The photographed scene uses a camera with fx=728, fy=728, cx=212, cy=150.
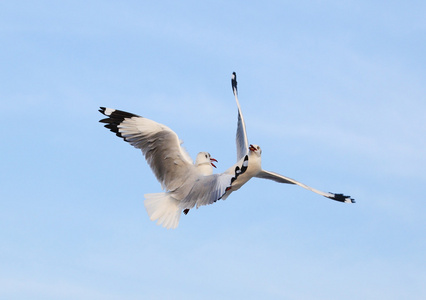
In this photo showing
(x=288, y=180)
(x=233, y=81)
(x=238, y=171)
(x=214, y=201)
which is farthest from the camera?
(x=233, y=81)

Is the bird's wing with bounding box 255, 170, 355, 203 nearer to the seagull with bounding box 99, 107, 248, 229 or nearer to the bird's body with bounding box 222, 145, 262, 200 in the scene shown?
the bird's body with bounding box 222, 145, 262, 200

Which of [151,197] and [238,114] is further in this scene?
[238,114]

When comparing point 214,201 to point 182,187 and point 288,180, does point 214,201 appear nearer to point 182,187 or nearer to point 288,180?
point 182,187

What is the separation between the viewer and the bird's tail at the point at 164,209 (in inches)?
589

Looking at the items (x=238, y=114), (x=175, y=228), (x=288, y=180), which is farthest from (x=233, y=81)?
(x=175, y=228)

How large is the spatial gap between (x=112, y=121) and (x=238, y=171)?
285cm

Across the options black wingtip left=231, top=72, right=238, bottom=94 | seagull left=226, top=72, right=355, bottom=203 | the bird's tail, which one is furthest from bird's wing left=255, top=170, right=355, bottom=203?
black wingtip left=231, top=72, right=238, bottom=94

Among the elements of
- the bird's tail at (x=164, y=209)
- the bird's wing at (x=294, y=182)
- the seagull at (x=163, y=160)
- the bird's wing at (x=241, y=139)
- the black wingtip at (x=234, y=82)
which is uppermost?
the black wingtip at (x=234, y=82)

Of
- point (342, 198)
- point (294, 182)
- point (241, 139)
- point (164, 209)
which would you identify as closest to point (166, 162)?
point (164, 209)

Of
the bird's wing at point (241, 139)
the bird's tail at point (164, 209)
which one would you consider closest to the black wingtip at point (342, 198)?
the bird's wing at point (241, 139)

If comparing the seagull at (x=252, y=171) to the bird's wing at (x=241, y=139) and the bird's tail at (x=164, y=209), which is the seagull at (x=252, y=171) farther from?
the bird's tail at (x=164, y=209)

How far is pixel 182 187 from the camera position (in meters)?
14.7

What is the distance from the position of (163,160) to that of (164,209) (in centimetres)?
101

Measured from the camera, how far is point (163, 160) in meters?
15.0
